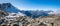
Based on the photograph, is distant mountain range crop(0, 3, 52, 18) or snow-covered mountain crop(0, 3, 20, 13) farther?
snow-covered mountain crop(0, 3, 20, 13)

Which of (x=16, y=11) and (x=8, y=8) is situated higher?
(x=8, y=8)

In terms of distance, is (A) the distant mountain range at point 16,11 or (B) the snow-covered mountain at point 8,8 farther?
(B) the snow-covered mountain at point 8,8

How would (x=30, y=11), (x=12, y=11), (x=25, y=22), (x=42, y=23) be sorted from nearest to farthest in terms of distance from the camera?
(x=42, y=23)
(x=25, y=22)
(x=30, y=11)
(x=12, y=11)

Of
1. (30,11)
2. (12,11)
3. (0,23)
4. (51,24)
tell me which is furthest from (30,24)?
(12,11)

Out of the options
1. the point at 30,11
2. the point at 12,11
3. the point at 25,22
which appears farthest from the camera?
the point at 12,11

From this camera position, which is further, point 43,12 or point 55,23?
point 43,12

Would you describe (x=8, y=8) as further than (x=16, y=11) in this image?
No

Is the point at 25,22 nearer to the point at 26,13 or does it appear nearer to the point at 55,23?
the point at 55,23

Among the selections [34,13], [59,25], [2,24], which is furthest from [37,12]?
[2,24]

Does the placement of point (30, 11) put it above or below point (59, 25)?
above
